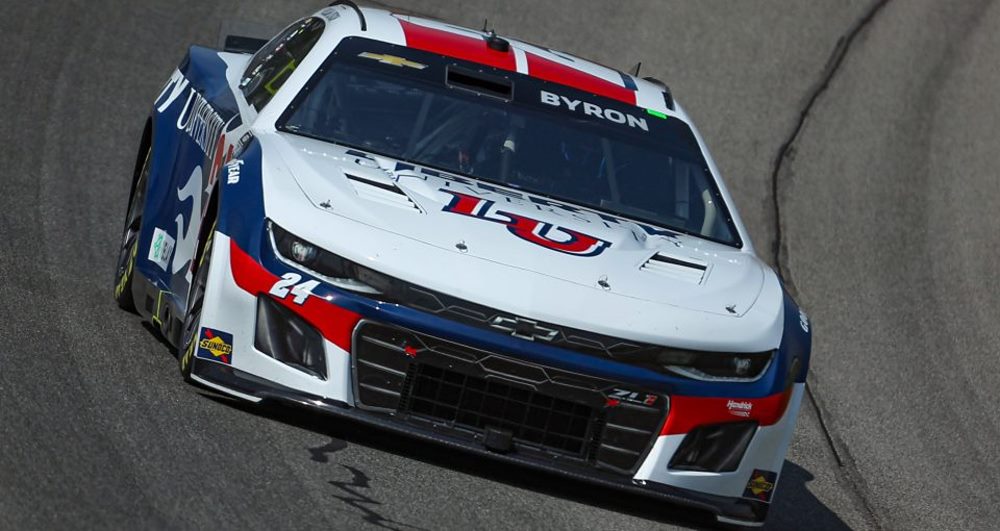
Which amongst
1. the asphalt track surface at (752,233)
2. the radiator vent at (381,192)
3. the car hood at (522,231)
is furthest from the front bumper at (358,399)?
→ the radiator vent at (381,192)

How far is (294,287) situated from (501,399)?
2.49 feet

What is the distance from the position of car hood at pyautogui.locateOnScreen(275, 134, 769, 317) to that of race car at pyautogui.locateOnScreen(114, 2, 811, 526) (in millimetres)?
11

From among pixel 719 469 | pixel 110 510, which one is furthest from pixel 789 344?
pixel 110 510

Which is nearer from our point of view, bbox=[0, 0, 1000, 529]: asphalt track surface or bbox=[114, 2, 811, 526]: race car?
bbox=[0, 0, 1000, 529]: asphalt track surface

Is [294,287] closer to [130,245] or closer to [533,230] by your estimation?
[533,230]

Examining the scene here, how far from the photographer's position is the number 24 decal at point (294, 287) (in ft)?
18.2

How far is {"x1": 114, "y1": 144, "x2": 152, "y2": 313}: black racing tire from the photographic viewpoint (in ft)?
24.1

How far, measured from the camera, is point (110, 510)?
4805 mm

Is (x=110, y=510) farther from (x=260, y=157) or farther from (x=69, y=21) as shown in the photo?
(x=69, y=21)

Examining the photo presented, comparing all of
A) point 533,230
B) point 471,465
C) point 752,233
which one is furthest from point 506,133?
point 752,233

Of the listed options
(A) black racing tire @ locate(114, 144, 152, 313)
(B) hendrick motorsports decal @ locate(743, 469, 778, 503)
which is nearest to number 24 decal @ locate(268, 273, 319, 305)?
(B) hendrick motorsports decal @ locate(743, 469, 778, 503)

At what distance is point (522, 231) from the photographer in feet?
19.5

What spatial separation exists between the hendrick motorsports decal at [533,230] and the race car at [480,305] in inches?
0.5

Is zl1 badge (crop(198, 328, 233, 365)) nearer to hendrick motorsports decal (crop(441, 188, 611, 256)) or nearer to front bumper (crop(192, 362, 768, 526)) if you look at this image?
front bumper (crop(192, 362, 768, 526))
